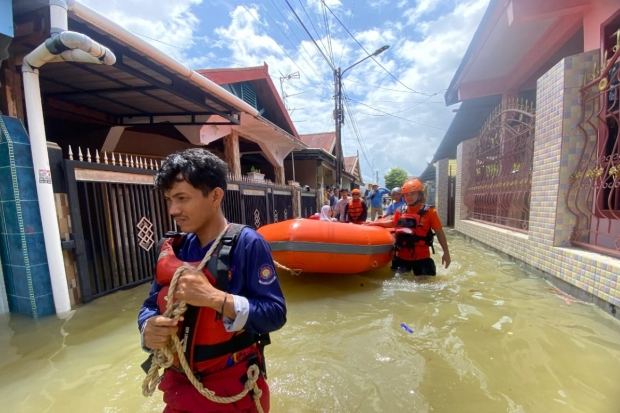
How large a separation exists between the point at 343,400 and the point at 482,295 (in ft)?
8.10

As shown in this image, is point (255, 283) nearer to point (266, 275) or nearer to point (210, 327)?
point (266, 275)

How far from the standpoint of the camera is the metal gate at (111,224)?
300cm

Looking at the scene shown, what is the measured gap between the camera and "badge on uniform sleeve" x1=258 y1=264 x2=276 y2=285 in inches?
38.0

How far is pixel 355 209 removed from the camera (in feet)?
20.6

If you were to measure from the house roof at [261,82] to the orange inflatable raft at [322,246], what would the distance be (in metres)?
4.28

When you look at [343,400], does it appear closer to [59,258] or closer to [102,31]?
[59,258]

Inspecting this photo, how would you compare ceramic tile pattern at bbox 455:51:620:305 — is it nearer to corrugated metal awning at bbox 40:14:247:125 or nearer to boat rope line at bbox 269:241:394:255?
boat rope line at bbox 269:241:394:255

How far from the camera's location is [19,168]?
100 inches

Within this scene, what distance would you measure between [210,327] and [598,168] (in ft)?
13.1

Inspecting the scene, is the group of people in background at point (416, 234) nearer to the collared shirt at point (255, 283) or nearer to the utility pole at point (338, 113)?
the collared shirt at point (255, 283)

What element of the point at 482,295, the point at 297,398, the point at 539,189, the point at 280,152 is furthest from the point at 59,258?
the point at 280,152

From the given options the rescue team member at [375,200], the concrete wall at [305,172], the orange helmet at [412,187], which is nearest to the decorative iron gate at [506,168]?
the orange helmet at [412,187]

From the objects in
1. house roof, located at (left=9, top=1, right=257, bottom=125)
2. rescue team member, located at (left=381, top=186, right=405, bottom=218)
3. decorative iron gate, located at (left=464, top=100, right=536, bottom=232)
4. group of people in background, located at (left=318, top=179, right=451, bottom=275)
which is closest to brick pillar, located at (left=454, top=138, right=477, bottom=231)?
decorative iron gate, located at (left=464, top=100, right=536, bottom=232)

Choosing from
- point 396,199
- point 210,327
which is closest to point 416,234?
point 396,199
